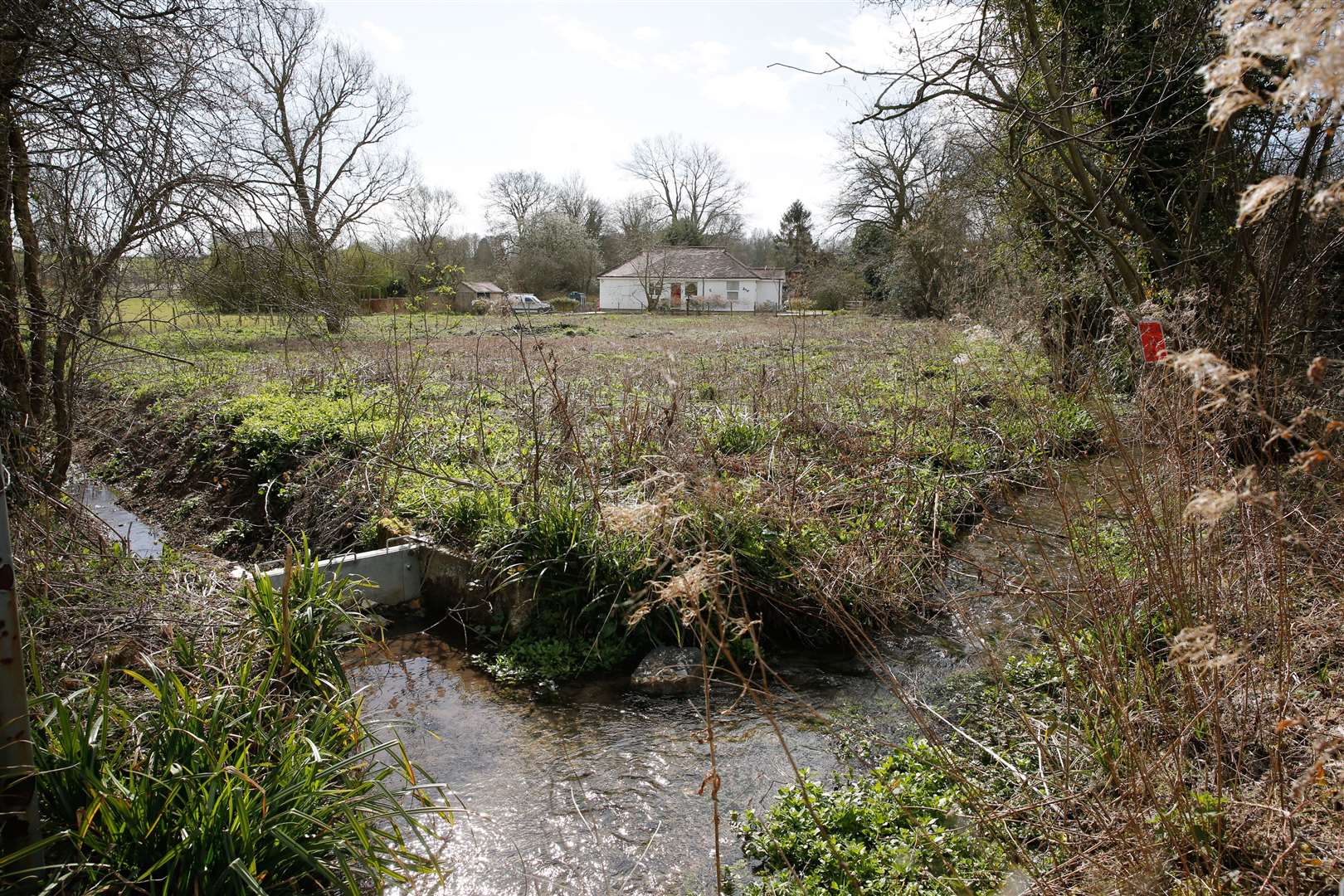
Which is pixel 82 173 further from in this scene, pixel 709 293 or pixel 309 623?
pixel 709 293

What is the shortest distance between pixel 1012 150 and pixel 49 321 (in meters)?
7.46

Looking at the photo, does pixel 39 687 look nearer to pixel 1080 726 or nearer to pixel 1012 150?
pixel 1080 726

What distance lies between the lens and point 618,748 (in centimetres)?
463

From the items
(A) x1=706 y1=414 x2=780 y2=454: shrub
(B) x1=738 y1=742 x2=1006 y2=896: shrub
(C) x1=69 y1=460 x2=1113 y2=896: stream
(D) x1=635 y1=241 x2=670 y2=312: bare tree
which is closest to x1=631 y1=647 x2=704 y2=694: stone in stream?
(C) x1=69 y1=460 x2=1113 y2=896: stream

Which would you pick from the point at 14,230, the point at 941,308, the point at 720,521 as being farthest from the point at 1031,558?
the point at 941,308

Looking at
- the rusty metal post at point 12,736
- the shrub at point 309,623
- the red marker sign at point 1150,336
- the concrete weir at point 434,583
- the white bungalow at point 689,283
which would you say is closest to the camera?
the rusty metal post at point 12,736

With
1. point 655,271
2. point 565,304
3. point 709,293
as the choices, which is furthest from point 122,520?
point 709,293

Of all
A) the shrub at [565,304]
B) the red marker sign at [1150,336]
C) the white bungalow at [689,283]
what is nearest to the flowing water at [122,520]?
the red marker sign at [1150,336]

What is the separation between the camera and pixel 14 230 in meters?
4.75

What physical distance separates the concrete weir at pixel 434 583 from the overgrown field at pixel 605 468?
0.15 metres

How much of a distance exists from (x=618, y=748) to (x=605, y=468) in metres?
3.07

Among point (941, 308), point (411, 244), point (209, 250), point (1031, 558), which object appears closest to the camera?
point (209, 250)

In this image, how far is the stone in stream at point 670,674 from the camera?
5316mm

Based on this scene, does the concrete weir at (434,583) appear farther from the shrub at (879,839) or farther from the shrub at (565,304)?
the shrub at (565,304)
